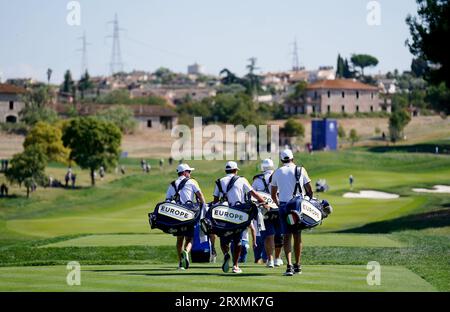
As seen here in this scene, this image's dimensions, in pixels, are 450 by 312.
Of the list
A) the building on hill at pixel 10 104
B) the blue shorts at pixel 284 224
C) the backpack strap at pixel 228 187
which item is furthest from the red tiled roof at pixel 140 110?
the blue shorts at pixel 284 224

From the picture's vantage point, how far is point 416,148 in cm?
10900

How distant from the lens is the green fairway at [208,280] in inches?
675

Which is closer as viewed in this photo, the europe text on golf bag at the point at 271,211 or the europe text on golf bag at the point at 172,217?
the europe text on golf bag at the point at 172,217

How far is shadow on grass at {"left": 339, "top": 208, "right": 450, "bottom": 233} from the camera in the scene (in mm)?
39969

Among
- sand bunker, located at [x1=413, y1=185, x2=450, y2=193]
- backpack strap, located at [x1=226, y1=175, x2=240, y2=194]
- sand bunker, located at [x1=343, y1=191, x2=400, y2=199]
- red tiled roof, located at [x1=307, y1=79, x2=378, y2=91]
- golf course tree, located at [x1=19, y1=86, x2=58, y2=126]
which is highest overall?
red tiled roof, located at [x1=307, y1=79, x2=378, y2=91]

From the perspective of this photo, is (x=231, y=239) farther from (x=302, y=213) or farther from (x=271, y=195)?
(x=302, y=213)

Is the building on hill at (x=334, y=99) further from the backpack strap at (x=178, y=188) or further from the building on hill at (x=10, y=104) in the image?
the backpack strap at (x=178, y=188)

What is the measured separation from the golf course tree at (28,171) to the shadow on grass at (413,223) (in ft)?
113

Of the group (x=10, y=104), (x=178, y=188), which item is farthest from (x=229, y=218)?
(x=10, y=104)

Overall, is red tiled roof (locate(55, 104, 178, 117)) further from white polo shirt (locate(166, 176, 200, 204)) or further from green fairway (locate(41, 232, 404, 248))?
white polo shirt (locate(166, 176, 200, 204))

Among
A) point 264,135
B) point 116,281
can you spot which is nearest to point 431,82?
point 116,281

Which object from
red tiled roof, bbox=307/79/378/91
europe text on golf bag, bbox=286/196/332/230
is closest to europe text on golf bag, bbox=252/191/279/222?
europe text on golf bag, bbox=286/196/332/230

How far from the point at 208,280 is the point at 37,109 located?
121480 mm

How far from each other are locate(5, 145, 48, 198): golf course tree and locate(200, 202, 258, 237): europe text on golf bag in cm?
5535
